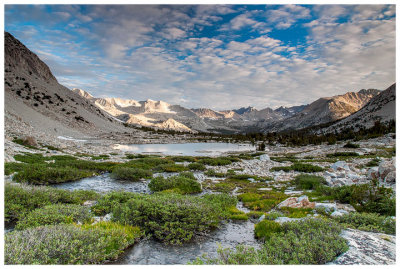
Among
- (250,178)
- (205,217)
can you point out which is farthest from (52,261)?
(250,178)

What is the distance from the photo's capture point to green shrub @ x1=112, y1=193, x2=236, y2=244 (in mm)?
7172

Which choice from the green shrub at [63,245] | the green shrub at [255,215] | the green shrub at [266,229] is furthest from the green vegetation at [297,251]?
the green shrub at [255,215]

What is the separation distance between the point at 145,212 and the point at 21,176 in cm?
1176

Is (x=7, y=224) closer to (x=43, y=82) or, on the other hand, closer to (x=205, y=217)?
(x=205, y=217)

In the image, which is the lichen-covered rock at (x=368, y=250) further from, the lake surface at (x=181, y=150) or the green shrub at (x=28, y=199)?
the lake surface at (x=181, y=150)

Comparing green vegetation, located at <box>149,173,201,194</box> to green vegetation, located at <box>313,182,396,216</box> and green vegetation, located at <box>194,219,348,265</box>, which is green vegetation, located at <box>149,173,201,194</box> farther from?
green vegetation, located at <box>194,219,348,265</box>

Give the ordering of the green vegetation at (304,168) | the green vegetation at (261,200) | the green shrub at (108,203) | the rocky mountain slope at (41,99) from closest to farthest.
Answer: the green shrub at (108,203) → the green vegetation at (261,200) → the green vegetation at (304,168) → the rocky mountain slope at (41,99)

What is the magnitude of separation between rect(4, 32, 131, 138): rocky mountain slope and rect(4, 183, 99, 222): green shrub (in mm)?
74776

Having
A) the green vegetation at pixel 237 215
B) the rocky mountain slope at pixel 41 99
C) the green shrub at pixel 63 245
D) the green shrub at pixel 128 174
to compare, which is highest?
the rocky mountain slope at pixel 41 99

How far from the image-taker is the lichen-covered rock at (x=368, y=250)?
4809 millimetres

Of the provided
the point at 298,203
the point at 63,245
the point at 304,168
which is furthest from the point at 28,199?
the point at 304,168

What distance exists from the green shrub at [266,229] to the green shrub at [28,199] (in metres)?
8.02

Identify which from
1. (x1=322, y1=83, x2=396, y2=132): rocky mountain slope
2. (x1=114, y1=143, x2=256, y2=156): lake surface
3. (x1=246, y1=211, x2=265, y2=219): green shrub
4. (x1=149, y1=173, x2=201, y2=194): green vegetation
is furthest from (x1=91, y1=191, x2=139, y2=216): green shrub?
(x1=322, y1=83, x2=396, y2=132): rocky mountain slope

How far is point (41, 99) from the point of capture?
100 meters
